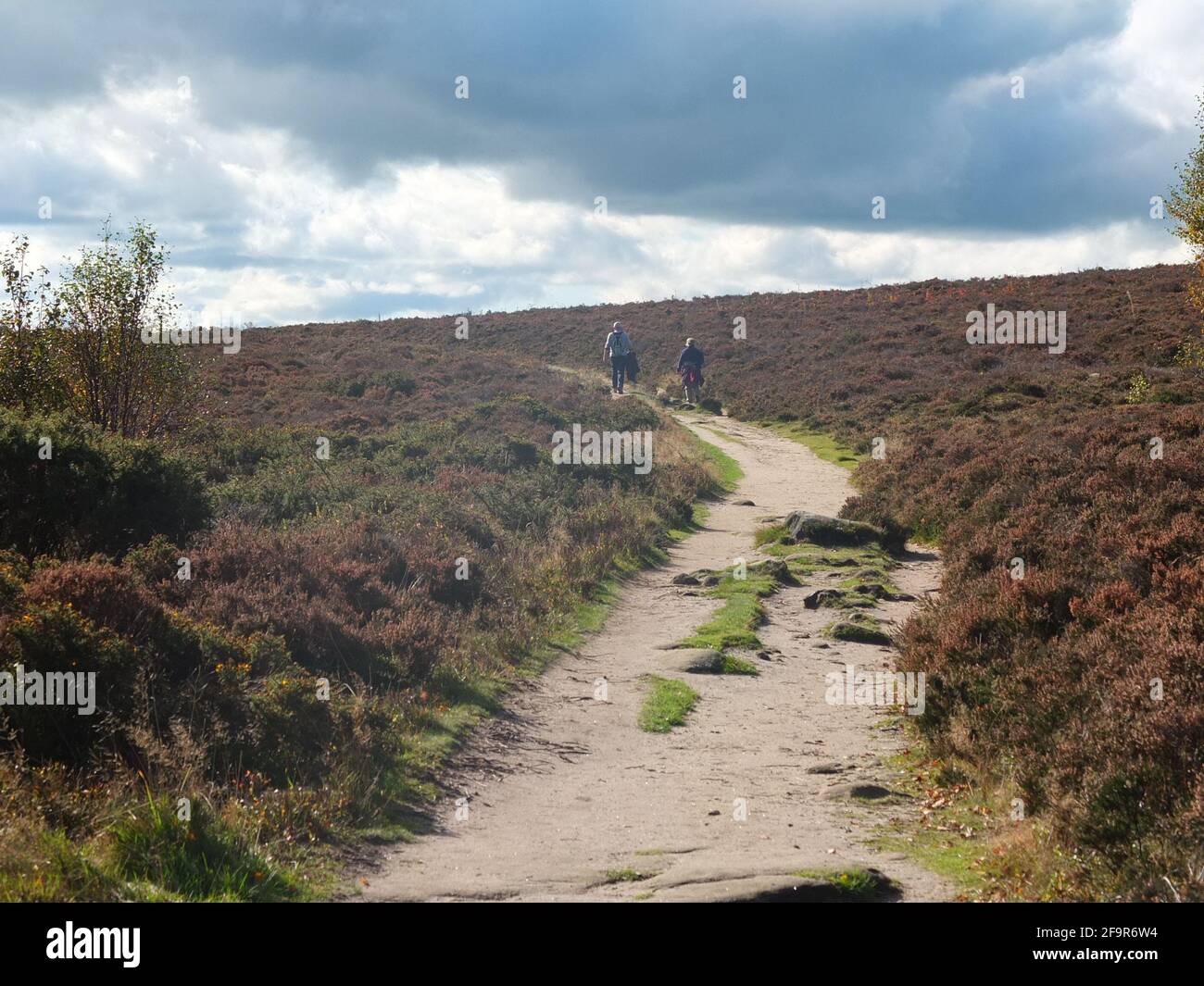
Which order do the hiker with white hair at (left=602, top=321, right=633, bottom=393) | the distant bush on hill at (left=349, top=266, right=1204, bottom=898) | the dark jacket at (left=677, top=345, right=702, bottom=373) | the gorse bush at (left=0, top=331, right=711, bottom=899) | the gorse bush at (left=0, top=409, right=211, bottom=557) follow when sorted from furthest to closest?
the dark jacket at (left=677, top=345, right=702, bottom=373), the hiker with white hair at (left=602, top=321, right=633, bottom=393), the gorse bush at (left=0, top=409, right=211, bottom=557), the distant bush on hill at (left=349, top=266, right=1204, bottom=898), the gorse bush at (left=0, top=331, right=711, bottom=899)

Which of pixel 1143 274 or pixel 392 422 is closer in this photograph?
pixel 392 422

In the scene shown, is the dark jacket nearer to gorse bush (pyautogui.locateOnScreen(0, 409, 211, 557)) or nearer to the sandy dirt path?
the sandy dirt path

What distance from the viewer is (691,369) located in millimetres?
38531

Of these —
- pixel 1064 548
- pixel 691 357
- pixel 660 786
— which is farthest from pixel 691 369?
pixel 660 786

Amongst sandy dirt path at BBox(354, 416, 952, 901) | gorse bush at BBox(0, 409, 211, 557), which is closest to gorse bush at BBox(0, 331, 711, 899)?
gorse bush at BBox(0, 409, 211, 557)

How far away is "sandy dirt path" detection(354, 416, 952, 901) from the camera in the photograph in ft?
20.8

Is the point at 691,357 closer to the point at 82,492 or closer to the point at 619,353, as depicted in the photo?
the point at 619,353

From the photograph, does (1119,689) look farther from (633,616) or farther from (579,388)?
(579,388)

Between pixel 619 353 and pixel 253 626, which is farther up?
pixel 619 353

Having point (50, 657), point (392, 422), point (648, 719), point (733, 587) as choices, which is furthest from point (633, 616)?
point (392, 422)

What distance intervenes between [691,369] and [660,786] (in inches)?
1216

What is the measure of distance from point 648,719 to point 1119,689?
4.50 metres

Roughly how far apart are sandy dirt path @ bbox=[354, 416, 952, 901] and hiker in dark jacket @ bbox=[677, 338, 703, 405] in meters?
24.4
